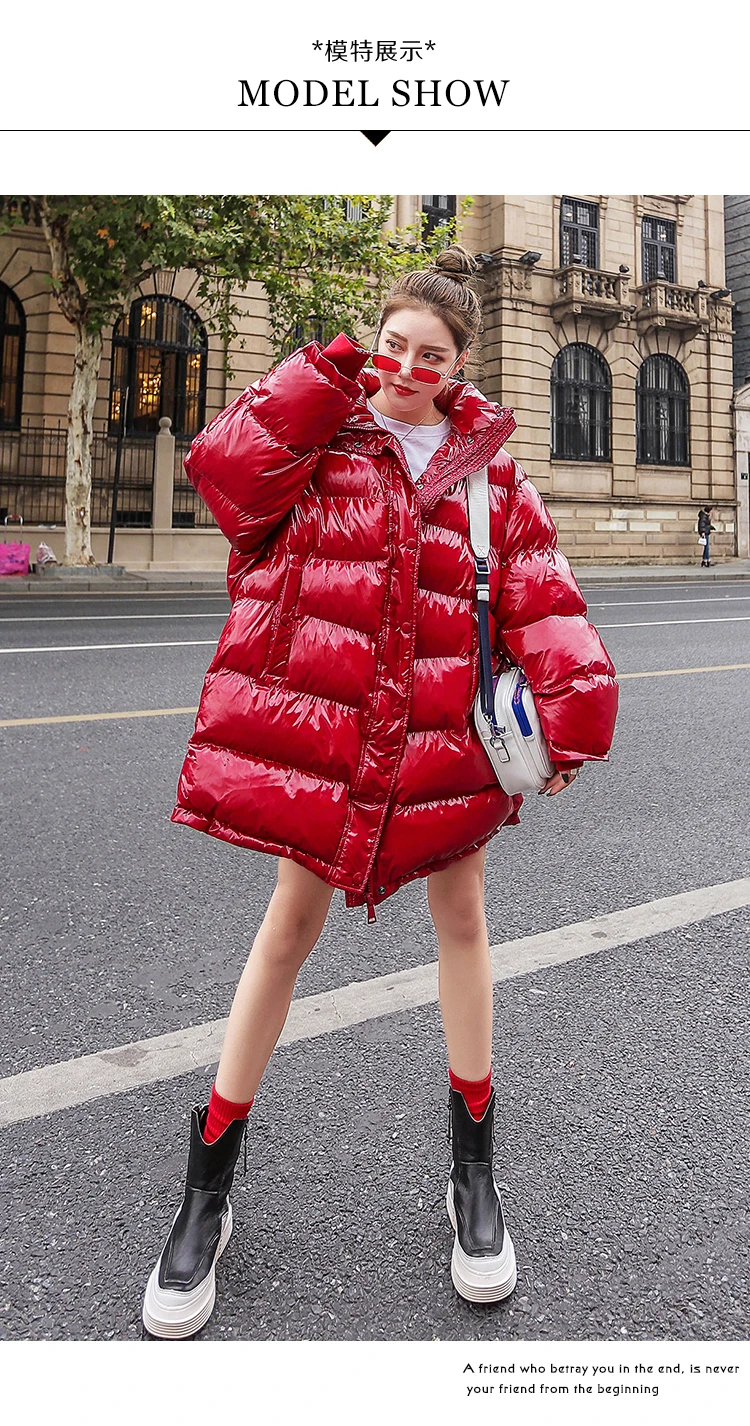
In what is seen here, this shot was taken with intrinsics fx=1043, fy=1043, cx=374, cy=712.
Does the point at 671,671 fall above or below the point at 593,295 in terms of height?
below

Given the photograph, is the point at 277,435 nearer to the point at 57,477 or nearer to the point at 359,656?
the point at 359,656

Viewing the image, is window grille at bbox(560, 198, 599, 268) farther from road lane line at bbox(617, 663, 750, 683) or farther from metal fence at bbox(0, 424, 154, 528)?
road lane line at bbox(617, 663, 750, 683)

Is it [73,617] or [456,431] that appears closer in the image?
[456,431]

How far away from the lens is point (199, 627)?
1102cm

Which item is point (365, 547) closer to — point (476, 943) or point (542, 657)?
point (542, 657)

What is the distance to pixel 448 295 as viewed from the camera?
1823mm

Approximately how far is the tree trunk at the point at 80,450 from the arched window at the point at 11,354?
5108 millimetres

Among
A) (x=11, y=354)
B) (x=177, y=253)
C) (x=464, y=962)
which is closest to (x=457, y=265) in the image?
(x=464, y=962)

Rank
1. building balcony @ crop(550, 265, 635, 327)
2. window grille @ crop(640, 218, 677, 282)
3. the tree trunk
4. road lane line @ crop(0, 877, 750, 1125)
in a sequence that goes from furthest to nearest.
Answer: window grille @ crop(640, 218, 677, 282) < building balcony @ crop(550, 265, 635, 327) < the tree trunk < road lane line @ crop(0, 877, 750, 1125)

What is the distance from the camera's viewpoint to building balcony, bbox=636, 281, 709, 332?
3036cm

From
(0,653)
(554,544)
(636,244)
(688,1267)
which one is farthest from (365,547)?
(636,244)

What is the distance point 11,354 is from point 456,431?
75.9ft

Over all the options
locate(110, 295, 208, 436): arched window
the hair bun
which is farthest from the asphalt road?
locate(110, 295, 208, 436): arched window

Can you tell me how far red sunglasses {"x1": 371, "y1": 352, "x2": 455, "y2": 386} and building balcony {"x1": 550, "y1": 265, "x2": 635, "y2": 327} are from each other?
2921cm
